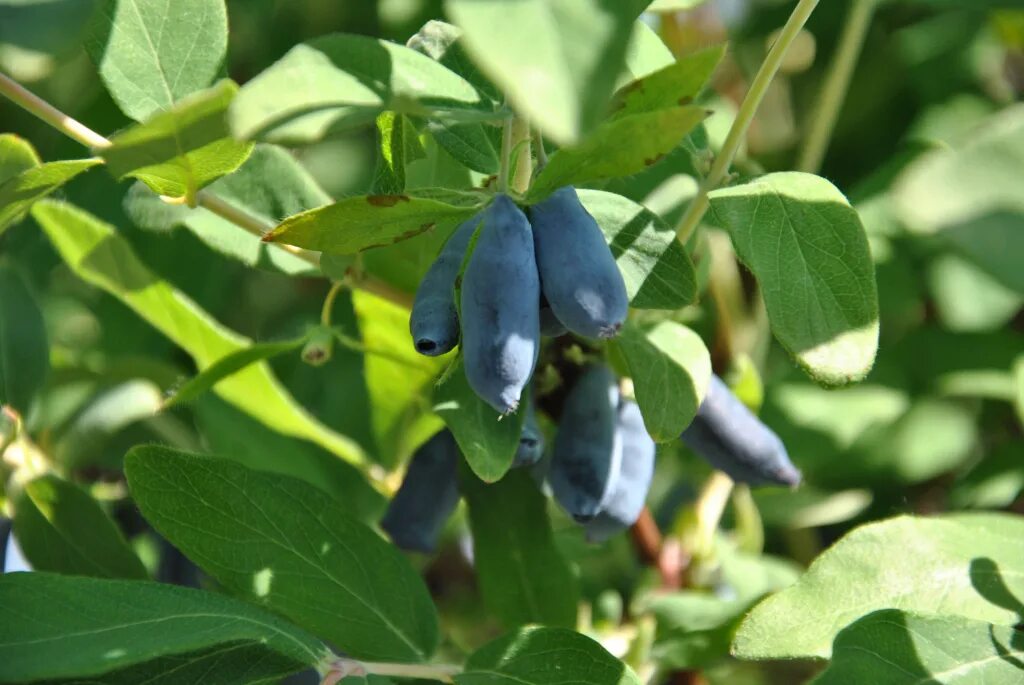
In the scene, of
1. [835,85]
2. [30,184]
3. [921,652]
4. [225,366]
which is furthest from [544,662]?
[835,85]

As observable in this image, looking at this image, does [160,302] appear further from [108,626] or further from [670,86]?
[670,86]

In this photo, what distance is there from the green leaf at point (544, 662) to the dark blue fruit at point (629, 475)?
0.13 m

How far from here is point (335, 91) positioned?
2.25ft

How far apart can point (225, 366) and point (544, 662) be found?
15.1 inches

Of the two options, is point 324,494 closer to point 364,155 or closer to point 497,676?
point 497,676

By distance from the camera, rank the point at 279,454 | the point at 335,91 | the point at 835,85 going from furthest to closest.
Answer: the point at 835,85 < the point at 279,454 < the point at 335,91

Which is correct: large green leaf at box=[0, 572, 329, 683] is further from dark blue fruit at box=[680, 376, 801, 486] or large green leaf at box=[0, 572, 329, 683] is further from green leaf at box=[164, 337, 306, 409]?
dark blue fruit at box=[680, 376, 801, 486]

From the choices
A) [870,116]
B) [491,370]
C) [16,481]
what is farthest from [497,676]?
[870,116]

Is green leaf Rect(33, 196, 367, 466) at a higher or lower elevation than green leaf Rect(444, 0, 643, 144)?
lower

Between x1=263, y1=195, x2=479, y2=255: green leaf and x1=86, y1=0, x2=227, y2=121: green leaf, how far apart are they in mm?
220

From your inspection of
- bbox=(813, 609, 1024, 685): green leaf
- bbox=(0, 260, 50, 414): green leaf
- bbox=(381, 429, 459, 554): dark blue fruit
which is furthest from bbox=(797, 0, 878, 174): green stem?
bbox=(0, 260, 50, 414): green leaf

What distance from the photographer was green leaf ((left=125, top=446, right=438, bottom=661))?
1000 mm

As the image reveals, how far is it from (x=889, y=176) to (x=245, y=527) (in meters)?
0.91

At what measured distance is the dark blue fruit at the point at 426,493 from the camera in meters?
1.13
